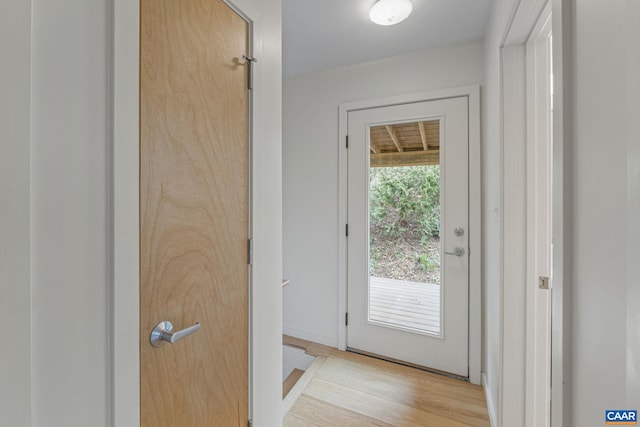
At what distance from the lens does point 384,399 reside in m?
1.77

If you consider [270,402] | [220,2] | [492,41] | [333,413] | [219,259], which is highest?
[492,41]

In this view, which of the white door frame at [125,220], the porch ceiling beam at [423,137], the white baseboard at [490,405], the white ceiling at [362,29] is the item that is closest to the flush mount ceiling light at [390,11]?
the white ceiling at [362,29]

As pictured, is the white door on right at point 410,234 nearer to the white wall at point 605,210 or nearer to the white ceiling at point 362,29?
the white ceiling at point 362,29

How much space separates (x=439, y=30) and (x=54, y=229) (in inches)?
89.0

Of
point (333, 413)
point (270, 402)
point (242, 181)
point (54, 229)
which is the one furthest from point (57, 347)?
point (333, 413)

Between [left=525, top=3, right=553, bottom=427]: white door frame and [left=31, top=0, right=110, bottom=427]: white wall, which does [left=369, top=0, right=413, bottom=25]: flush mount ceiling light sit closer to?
[left=525, top=3, right=553, bottom=427]: white door frame

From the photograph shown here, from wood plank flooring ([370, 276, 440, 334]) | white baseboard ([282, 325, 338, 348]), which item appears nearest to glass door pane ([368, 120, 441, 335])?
wood plank flooring ([370, 276, 440, 334])

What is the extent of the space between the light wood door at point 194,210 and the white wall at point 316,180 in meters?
1.39

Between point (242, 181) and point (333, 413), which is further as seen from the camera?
point (333, 413)

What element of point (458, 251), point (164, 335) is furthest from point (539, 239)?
point (164, 335)

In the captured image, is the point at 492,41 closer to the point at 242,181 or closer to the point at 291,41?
the point at 291,41

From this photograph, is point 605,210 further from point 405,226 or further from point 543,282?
point 405,226

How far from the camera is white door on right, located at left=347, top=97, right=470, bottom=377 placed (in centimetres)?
203

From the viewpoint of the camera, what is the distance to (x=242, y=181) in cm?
107
